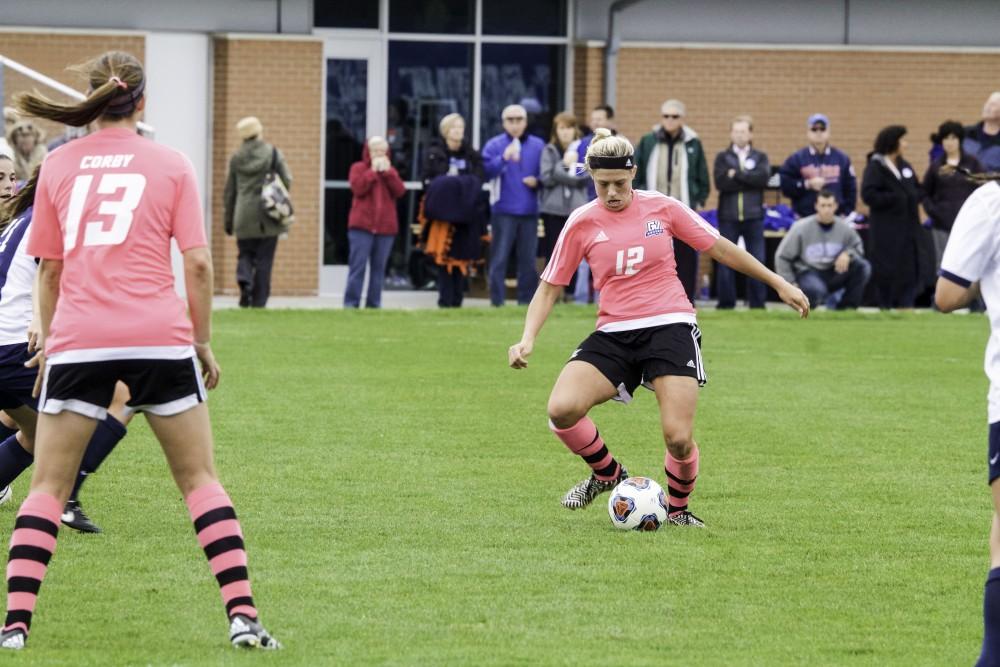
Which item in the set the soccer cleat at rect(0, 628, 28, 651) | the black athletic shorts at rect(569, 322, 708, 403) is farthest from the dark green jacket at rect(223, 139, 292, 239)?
the soccer cleat at rect(0, 628, 28, 651)

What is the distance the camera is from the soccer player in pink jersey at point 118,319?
18.3 feet

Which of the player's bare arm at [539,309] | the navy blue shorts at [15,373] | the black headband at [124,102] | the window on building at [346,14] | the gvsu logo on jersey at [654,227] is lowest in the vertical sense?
the navy blue shorts at [15,373]

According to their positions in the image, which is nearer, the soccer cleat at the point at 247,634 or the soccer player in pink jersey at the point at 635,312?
the soccer cleat at the point at 247,634

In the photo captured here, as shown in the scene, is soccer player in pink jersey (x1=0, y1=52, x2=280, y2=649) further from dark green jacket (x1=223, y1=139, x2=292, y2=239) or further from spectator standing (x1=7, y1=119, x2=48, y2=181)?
dark green jacket (x1=223, y1=139, x2=292, y2=239)

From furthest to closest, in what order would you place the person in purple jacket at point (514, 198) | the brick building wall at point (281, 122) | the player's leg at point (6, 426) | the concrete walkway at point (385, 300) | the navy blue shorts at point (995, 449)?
the brick building wall at point (281, 122) < the concrete walkway at point (385, 300) < the person in purple jacket at point (514, 198) < the player's leg at point (6, 426) < the navy blue shorts at point (995, 449)

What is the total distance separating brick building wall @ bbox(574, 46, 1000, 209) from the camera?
23.5 meters

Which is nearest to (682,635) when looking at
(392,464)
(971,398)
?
(392,464)

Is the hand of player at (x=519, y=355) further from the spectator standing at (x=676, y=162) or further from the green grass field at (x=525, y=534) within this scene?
the spectator standing at (x=676, y=162)

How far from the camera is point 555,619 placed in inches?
250

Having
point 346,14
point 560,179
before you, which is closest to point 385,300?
point 346,14

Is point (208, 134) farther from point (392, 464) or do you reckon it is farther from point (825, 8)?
point (392, 464)

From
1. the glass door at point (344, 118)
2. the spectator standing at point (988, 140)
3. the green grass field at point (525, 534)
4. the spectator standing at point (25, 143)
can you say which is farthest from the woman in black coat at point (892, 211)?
the spectator standing at point (25, 143)

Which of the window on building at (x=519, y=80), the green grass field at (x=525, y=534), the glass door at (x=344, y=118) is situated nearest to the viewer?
the green grass field at (x=525, y=534)

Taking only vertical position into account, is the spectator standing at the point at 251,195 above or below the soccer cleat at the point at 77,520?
above
